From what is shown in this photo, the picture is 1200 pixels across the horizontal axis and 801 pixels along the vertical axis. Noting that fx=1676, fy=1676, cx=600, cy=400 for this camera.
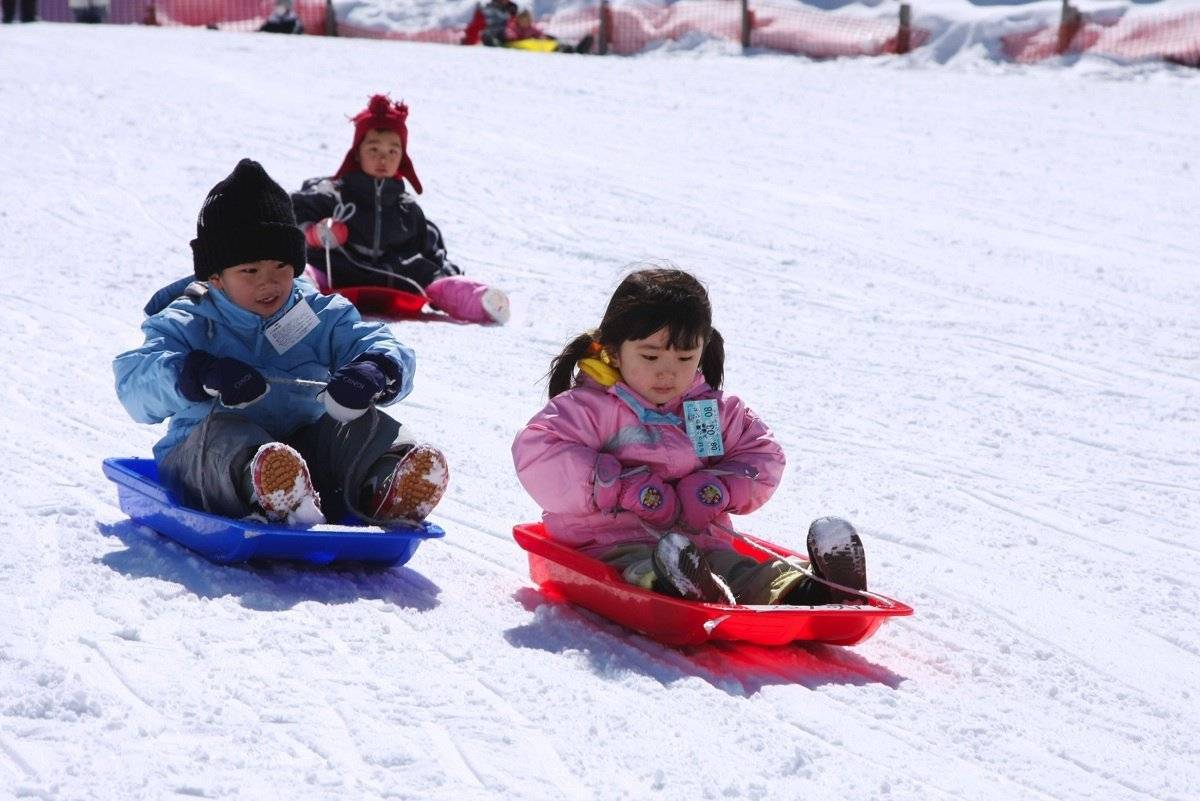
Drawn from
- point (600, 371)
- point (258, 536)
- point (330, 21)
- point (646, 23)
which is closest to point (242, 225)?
point (258, 536)

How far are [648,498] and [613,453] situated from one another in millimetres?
134

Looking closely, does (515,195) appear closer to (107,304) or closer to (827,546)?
(107,304)

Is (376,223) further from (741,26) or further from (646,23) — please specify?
(646,23)

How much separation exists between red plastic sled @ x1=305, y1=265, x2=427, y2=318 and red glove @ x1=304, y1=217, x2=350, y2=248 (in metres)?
0.15

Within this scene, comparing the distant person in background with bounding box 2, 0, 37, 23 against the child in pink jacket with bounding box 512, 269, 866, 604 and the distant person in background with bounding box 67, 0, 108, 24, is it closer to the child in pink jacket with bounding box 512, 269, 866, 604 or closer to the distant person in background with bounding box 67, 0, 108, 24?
the distant person in background with bounding box 67, 0, 108, 24

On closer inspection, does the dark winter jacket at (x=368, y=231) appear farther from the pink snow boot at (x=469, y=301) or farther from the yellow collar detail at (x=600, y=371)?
the yellow collar detail at (x=600, y=371)

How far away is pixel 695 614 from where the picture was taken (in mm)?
3027

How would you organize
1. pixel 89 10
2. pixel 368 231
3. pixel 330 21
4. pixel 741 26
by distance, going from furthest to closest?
pixel 330 21, pixel 89 10, pixel 741 26, pixel 368 231

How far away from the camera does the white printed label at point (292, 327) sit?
11.9 ft

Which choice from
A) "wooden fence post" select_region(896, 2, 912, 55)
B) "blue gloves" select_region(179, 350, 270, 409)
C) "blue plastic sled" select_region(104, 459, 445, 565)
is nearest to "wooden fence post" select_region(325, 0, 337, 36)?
"wooden fence post" select_region(896, 2, 912, 55)

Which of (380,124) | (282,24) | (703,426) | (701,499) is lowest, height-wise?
(701,499)

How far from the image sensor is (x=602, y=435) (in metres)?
3.39

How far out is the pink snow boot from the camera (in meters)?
6.58

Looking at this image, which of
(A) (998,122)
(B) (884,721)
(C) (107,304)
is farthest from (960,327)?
(A) (998,122)
